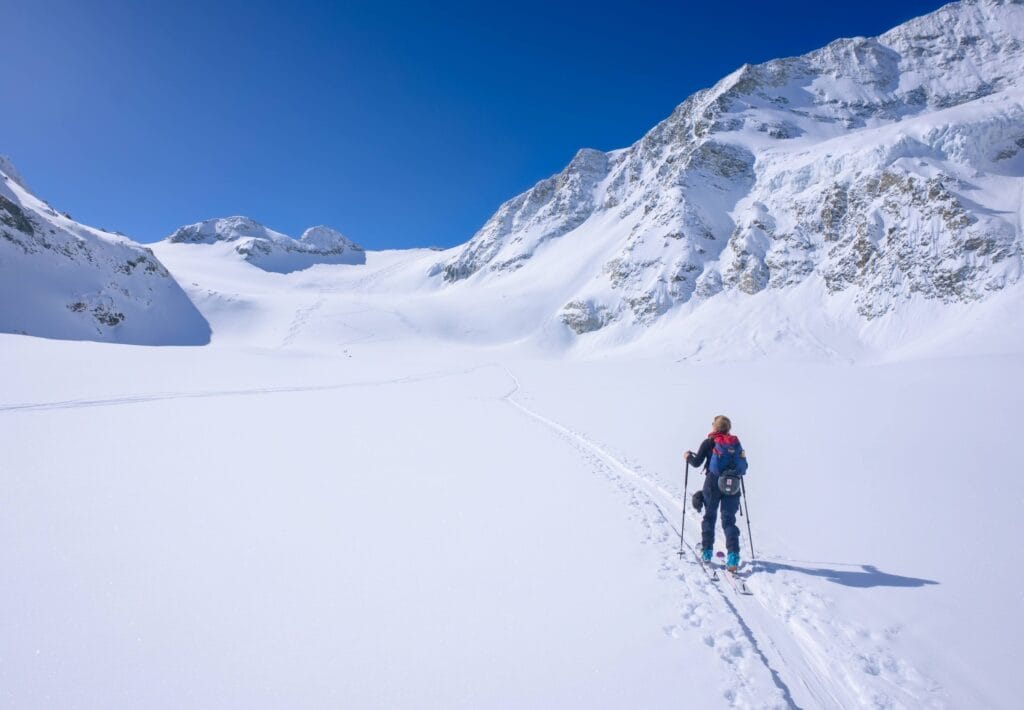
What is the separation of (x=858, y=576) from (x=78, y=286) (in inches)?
3495

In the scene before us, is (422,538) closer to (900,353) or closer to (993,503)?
(993,503)

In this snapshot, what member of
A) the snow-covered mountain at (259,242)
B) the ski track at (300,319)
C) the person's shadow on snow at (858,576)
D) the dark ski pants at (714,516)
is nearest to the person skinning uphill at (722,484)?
the dark ski pants at (714,516)

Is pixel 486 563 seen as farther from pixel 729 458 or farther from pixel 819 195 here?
pixel 819 195

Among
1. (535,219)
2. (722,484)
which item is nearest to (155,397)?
(722,484)

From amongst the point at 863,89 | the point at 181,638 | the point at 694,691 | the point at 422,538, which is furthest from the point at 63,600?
the point at 863,89

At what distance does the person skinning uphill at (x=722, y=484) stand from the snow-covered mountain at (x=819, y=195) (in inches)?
2089

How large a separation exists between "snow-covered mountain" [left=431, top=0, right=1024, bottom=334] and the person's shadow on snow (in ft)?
172

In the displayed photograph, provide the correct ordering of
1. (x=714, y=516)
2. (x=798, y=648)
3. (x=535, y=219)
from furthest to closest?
(x=535, y=219) → (x=714, y=516) → (x=798, y=648)

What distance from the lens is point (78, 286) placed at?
63.2 meters

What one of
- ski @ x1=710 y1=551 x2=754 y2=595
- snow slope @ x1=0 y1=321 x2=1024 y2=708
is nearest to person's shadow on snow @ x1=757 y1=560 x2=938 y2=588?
snow slope @ x1=0 y1=321 x2=1024 y2=708

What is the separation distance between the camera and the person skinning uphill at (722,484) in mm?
6172

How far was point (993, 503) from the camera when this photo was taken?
751 cm

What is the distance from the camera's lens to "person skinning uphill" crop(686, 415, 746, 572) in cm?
617

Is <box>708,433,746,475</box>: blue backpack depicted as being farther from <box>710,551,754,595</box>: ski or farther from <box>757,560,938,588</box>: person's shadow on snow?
<box>757,560,938,588</box>: person's shadow on snow
